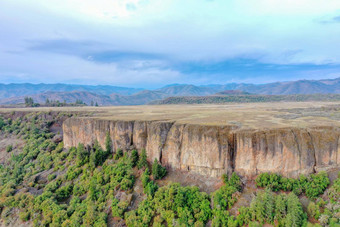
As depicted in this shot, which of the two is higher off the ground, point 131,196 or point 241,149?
point 241,149

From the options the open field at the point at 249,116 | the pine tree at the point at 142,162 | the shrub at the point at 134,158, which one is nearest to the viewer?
the open field at the point at 249,116

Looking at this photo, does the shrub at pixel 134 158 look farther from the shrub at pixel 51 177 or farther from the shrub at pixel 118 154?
the shrub at pixel 51 177

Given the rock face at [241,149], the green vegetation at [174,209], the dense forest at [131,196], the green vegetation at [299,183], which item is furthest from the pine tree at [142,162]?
the green vegetation at [299,183]

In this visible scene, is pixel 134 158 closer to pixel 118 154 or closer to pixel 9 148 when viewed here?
pixel 118 154

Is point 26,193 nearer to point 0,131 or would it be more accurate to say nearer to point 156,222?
point 156,222

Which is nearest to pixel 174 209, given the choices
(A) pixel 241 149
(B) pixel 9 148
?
(A) pixel 241 149

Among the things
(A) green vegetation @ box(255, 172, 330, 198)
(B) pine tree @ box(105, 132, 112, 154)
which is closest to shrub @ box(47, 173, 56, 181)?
(B) pine tree @ box(105, 132, 112, 154)
